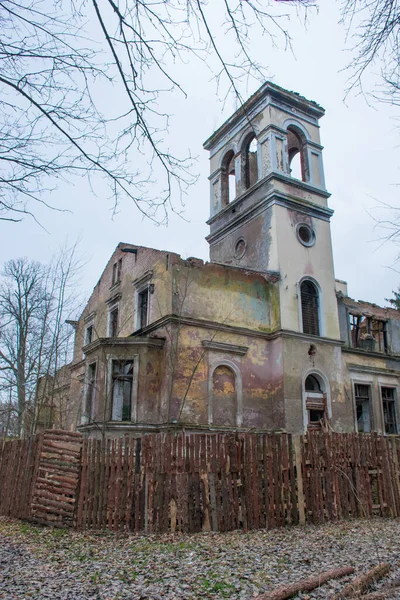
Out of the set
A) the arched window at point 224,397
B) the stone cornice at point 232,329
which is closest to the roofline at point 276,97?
the stone cornice at point 232,329

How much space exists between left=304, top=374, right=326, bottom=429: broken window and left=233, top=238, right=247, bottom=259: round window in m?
6.90

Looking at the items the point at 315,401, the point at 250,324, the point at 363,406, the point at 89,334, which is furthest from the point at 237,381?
the point at 89,334

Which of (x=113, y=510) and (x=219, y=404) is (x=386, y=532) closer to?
(x=113, y=510)

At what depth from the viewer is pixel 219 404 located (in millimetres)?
19844

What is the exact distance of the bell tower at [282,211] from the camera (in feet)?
76.0

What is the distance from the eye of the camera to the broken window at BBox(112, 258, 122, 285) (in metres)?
25.9

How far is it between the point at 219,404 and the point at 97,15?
16879 millimetres

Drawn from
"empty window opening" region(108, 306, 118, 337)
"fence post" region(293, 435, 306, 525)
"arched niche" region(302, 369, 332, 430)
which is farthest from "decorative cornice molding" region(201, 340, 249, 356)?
"fence post" region(293, 435, 306, 525)

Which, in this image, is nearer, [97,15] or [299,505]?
[97,15]

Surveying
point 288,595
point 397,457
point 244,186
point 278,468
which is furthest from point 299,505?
point 244,186

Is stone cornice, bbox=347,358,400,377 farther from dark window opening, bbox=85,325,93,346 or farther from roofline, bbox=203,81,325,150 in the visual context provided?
dark window opening, bbox=85,325,93,346

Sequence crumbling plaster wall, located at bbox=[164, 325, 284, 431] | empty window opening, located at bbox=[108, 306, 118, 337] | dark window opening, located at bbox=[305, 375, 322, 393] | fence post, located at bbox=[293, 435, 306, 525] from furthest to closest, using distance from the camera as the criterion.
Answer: empty window opening, located at bbox=[108, 306, 118, 337] → dark window opening, located at bbox=[305, 375, 322, 393] → crumbling plaster wall, located at bbox=[164, 325, 284, 431] → fence post, located at bbox=[293, 435, 306, 525]

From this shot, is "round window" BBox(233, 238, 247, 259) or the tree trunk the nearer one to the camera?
the tree trunk

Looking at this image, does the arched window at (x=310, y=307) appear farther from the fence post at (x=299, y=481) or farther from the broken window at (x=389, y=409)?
the fence post at (x=299, y=481)
